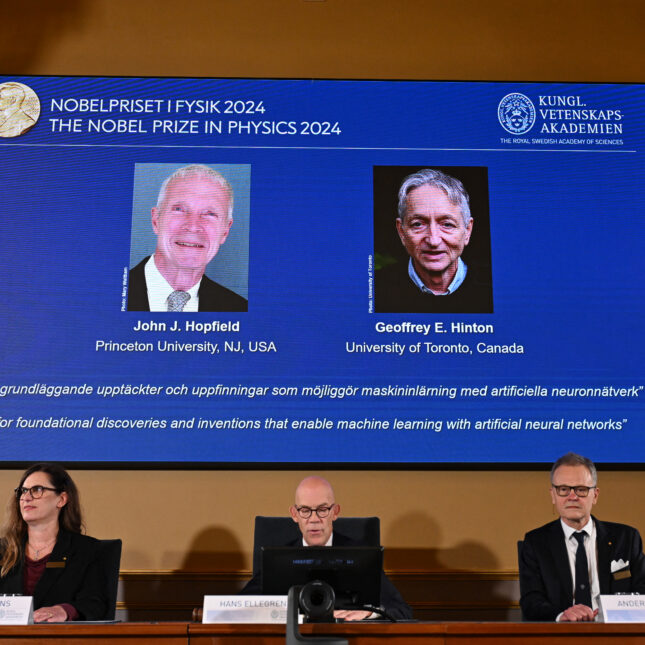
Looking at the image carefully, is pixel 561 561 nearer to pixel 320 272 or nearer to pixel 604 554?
pixel 604 554

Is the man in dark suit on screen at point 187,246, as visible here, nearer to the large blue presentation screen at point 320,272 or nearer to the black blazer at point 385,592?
the large blue presentation screen at point 320,272

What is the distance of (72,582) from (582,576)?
6.66ft

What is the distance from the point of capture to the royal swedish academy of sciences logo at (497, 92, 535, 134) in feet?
15.2

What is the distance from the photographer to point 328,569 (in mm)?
2568

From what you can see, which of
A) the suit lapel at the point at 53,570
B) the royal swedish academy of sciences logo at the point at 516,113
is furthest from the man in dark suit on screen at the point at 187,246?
the royal swedish academy of sciences logo at the point at 516,113

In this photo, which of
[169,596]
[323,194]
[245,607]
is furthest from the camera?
[323,194]

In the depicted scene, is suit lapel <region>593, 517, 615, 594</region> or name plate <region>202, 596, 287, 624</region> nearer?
name plate <region>202, 596, 287, 624</region>

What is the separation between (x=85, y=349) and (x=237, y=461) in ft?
3.17

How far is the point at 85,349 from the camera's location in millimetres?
4293

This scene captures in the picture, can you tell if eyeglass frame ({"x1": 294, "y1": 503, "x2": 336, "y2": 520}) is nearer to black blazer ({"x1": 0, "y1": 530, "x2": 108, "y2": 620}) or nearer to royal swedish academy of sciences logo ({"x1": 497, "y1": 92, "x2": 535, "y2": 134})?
black blazer ({"x1": 0, "y1": 530, "x2": 108, "y2": 620})

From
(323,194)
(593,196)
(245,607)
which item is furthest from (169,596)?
(593,196)

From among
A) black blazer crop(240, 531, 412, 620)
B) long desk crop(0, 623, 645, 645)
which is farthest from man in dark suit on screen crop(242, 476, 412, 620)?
long desk crop(0, 623, 645, 645)

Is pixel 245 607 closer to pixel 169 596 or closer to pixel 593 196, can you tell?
pixel 169 596

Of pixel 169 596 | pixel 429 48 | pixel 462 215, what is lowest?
pixel 169 596
